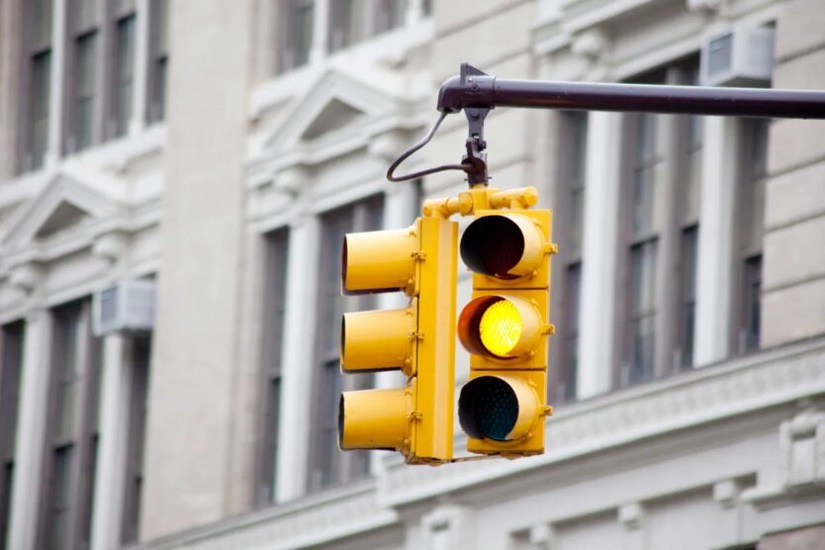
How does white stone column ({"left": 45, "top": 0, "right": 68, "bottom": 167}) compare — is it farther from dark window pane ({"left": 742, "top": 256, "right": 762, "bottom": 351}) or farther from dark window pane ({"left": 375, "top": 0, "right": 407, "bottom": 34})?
dark window pane ({"left": 742, "top": 256, "right": 762, "bottom": 351})

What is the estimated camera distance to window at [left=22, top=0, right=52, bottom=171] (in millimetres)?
32125

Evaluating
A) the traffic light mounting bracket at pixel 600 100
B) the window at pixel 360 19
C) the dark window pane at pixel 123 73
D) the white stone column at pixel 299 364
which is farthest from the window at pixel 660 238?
the traffic light mounting bracket at pixel 600 100

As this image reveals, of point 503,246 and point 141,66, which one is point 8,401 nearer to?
point 141,66

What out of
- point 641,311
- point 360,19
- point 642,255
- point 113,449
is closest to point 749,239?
point 642,255

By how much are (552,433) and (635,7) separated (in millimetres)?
3684

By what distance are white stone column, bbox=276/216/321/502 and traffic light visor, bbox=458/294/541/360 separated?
1628 cm

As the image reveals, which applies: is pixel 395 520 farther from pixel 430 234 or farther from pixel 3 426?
pixel 430 234

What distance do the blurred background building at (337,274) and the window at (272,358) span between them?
1.1 inches

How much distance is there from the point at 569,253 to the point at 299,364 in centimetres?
421

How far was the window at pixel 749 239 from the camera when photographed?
2164 cm

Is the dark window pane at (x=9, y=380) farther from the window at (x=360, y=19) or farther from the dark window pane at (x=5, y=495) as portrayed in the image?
the window at (x=360, y=19)

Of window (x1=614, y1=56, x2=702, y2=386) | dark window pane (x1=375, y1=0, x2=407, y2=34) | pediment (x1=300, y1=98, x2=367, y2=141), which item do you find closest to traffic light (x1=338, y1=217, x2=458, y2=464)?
window (x1=614, y1=56, x2=702, y2=386)

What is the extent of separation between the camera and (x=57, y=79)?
31688 millimetres

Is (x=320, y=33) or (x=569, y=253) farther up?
(x=320, y=33)
